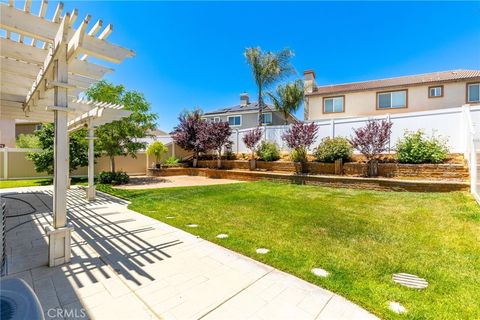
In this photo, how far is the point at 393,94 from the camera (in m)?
17.5

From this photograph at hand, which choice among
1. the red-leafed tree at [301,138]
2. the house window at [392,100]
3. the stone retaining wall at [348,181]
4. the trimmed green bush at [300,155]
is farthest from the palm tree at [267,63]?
the trimmed green bush at [300,155]

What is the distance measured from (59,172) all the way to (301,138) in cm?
1038

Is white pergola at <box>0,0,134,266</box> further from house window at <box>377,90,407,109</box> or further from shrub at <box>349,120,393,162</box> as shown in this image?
house window at <box>377,90,407,109</box>

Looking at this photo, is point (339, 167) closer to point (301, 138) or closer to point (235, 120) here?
point (301, 138)

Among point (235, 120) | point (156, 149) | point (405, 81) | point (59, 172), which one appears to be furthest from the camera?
point (235, 120)

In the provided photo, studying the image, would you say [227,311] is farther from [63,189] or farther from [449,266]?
[449,266]

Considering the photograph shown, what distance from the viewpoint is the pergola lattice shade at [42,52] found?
2.99 m

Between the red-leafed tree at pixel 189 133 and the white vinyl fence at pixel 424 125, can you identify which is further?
the red-leafed tree at pixel 189 133

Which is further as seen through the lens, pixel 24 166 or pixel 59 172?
pixel 24 166

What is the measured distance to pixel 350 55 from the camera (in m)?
18.8

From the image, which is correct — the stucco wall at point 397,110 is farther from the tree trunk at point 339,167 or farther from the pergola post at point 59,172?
the pergola post at point 59,172

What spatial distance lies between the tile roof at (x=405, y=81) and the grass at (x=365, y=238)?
12898 millimetres
